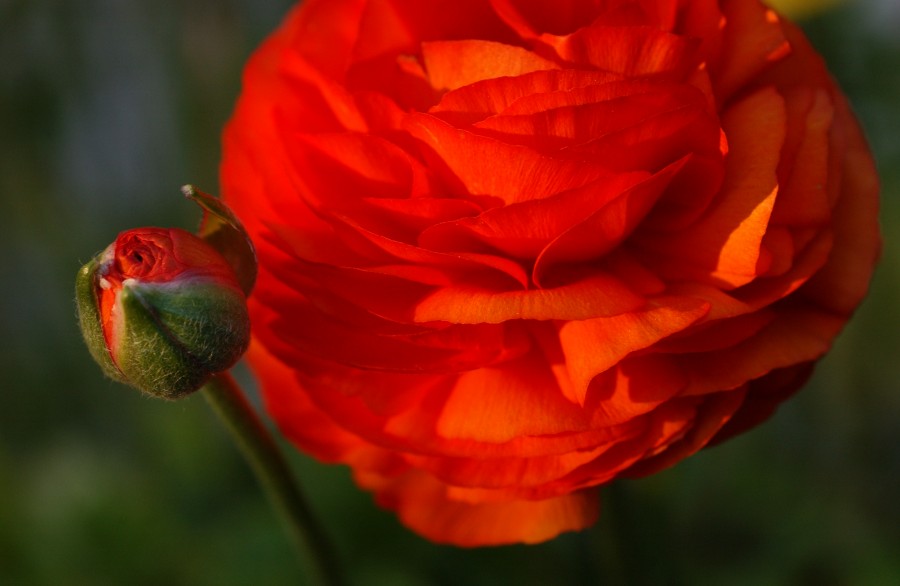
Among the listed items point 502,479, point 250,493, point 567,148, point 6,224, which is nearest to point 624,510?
point 502,479

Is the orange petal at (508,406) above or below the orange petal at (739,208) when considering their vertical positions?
below

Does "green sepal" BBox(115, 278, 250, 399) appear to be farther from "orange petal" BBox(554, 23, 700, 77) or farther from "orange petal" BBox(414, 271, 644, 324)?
"orange petal" BBox(554, 23, 700, 77)

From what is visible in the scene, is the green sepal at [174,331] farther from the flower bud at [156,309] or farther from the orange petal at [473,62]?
the orange petal at [473,62]

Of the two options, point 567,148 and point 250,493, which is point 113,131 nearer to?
point 250,493

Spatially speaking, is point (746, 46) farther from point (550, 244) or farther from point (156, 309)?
point (156, 309)

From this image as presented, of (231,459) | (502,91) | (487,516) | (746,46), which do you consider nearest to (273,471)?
(487,516)

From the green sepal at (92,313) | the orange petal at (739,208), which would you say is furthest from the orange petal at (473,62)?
the green sepal at (92,313)
